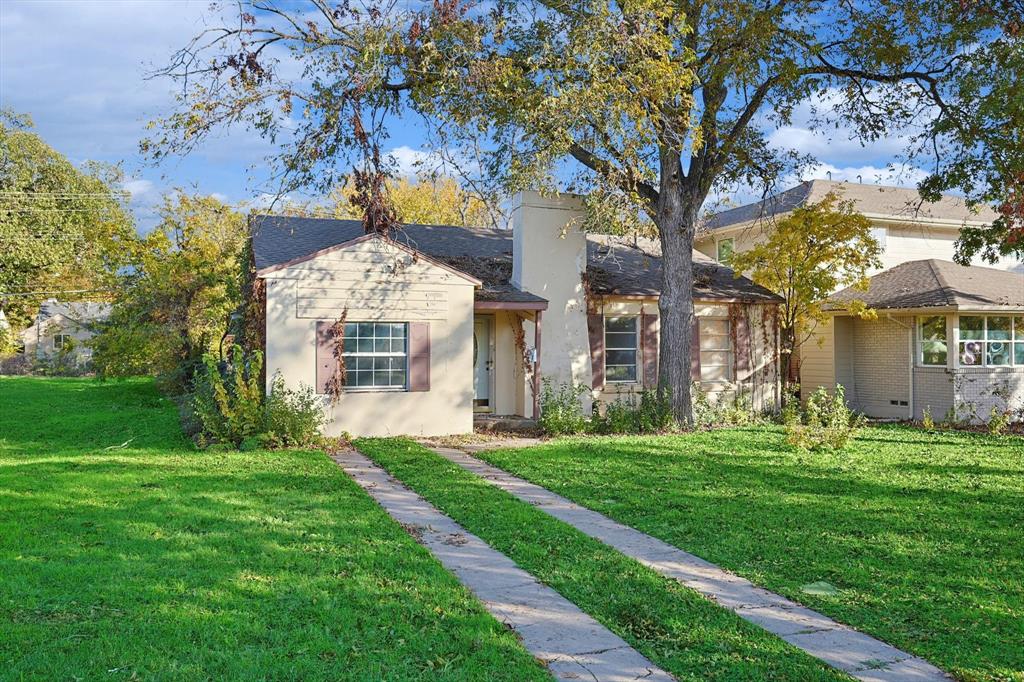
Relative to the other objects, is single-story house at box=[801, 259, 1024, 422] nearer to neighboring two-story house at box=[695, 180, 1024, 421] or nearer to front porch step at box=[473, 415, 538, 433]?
neighboring two-story house at box=[695, 180, 1024, 421]

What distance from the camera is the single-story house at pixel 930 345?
17.6m

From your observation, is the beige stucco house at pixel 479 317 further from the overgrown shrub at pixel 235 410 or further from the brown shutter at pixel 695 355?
the overgrown shrub at pixel 235 410

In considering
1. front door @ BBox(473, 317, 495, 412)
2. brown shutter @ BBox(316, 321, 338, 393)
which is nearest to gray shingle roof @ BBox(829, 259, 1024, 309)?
front door @ BBox(473, 317, 495, 412)

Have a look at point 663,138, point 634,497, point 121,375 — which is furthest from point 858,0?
point 121,375

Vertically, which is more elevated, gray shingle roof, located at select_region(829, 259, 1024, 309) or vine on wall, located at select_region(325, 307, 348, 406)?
gray shingle roof, located at select_region(829, 259, 1024, 309)

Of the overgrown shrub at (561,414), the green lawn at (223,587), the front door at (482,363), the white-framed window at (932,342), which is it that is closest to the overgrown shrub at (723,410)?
the overgrown shrub at (561,414)

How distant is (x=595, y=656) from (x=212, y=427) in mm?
9476

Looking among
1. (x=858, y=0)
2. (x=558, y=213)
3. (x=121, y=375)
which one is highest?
(x=858, y=0)

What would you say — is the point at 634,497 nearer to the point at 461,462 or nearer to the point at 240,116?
the point at 461,462

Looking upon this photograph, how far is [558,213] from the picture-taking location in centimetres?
1603

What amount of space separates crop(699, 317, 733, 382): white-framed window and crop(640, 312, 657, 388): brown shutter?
50.3 inches

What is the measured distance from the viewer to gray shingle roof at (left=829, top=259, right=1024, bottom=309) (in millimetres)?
17562

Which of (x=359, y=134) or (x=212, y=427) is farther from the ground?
(x=359, y=134)

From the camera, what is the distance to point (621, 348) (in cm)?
1683
